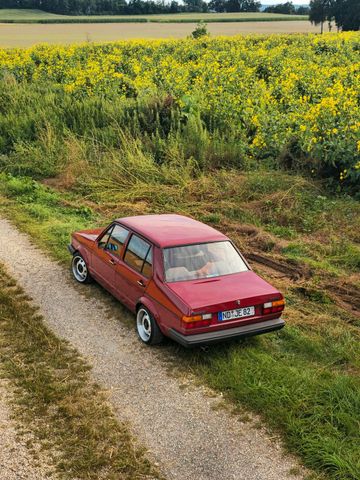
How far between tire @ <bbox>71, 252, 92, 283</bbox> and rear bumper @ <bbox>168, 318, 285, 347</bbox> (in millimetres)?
2958

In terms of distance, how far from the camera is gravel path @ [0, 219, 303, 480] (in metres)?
5.36

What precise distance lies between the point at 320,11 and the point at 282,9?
1422 inches

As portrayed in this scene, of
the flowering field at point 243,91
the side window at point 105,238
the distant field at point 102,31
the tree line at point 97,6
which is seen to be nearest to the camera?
the side window at point 105,238

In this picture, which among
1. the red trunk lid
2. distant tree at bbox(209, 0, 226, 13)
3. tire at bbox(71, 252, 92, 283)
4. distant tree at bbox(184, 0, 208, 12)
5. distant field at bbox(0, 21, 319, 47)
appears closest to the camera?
the red trunk lid

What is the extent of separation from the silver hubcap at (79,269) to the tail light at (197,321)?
328 centimetres

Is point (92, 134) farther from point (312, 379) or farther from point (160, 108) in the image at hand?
point (312, 379)

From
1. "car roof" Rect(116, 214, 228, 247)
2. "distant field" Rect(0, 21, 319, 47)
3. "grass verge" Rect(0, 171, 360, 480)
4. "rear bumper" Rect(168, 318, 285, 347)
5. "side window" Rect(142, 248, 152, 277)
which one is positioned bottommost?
"grass verge" Rect(0, 171, 360, 480)

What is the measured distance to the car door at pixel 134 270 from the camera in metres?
7.66

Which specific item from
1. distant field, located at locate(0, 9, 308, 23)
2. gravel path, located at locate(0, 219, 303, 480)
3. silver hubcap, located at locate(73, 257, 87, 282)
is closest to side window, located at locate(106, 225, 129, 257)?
gravel path, located at locate(0, 219, 303, 480)

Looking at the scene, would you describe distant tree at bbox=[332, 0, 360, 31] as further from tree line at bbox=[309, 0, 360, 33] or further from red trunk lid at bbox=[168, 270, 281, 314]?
red trunk lid at bbox=[168, 270, 281, 314]

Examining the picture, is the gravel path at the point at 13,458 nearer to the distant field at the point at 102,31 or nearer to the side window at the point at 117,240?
the side window at the point at 117,240

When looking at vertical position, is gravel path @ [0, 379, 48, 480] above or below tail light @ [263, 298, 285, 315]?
below

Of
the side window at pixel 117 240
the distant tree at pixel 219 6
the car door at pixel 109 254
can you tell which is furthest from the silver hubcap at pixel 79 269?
the distant tree at pixel 219 6

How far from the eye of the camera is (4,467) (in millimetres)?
5312
